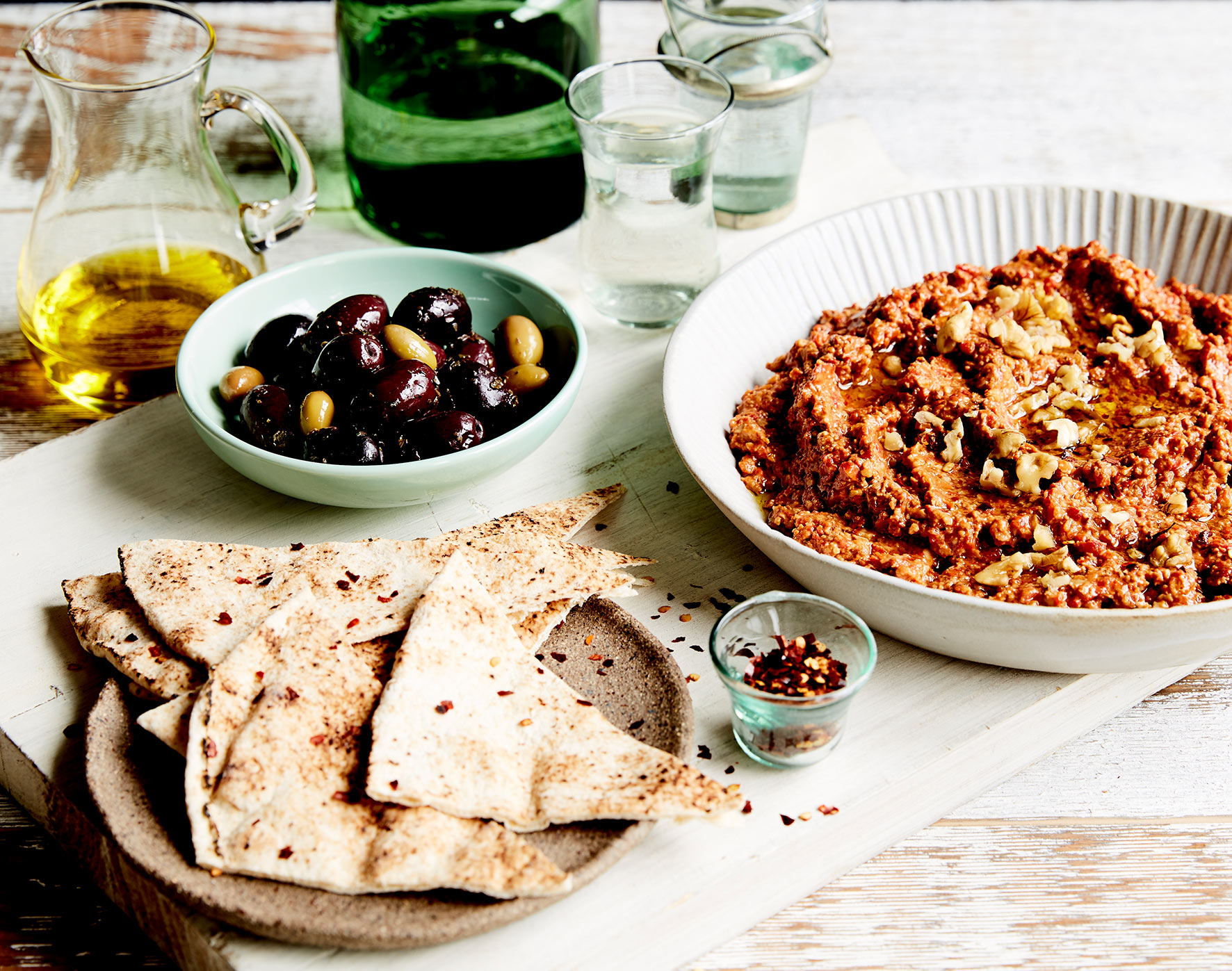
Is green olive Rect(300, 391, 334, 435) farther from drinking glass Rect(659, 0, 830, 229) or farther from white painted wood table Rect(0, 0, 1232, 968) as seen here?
drinking glass Rect(659, 0, 830, 229)

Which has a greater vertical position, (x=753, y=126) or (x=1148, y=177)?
(x=753, y=126)

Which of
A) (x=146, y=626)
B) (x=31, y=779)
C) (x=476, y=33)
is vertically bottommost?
(x=31, y=779)

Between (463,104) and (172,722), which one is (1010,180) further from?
(172,722)

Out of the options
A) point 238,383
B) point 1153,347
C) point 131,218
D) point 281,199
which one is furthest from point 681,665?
point 131,218

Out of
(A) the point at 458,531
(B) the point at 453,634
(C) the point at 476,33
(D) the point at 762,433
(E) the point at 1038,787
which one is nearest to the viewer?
(B) the point at 453,634

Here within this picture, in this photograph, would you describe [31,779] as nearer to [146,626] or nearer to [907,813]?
[146,626]

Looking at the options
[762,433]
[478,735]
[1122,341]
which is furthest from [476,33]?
[478,735]
